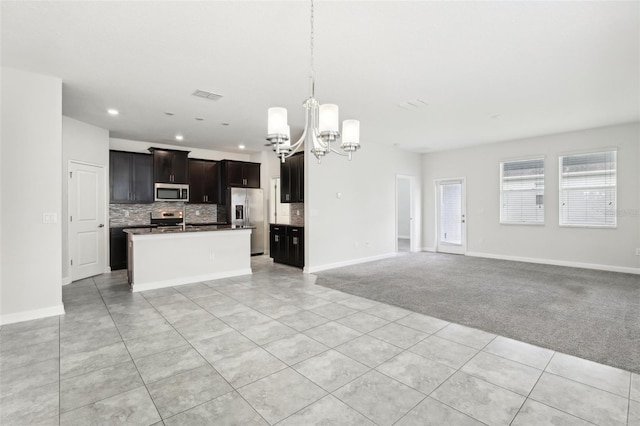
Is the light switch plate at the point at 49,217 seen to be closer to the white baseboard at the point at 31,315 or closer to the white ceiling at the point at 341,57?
the white baseboard at the point at 31,315

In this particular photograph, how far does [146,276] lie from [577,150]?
8.37m

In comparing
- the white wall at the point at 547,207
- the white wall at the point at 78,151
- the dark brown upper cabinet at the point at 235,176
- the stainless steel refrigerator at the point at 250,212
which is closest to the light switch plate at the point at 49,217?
the white wall at the point at 78,151

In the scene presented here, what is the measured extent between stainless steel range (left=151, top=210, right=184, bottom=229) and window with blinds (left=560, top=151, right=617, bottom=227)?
841cm

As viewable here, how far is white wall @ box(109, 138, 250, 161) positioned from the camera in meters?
6.88

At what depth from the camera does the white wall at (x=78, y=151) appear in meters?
5.22

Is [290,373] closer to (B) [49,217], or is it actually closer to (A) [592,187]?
(B) [49,217]

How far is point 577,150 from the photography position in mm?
6359

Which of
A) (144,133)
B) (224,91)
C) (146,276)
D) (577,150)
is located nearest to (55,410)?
(146,276)

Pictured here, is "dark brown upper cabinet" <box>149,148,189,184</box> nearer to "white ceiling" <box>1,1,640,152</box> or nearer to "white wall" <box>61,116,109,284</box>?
"white wall" <box>61,116,109,284</box>

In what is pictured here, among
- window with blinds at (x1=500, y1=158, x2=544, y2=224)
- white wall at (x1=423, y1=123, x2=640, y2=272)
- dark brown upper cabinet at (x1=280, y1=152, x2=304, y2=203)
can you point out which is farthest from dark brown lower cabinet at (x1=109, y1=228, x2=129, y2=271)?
window with blinds at (x1=500, y1=158, x2=544, y2=224)

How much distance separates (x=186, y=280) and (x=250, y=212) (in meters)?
3.14

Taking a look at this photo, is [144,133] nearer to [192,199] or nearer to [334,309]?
[192,199]

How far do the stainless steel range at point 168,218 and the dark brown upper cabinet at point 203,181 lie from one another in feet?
1.53

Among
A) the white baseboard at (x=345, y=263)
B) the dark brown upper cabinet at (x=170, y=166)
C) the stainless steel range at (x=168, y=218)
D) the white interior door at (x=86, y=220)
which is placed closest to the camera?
the white interior door at (x=86, y=220)
